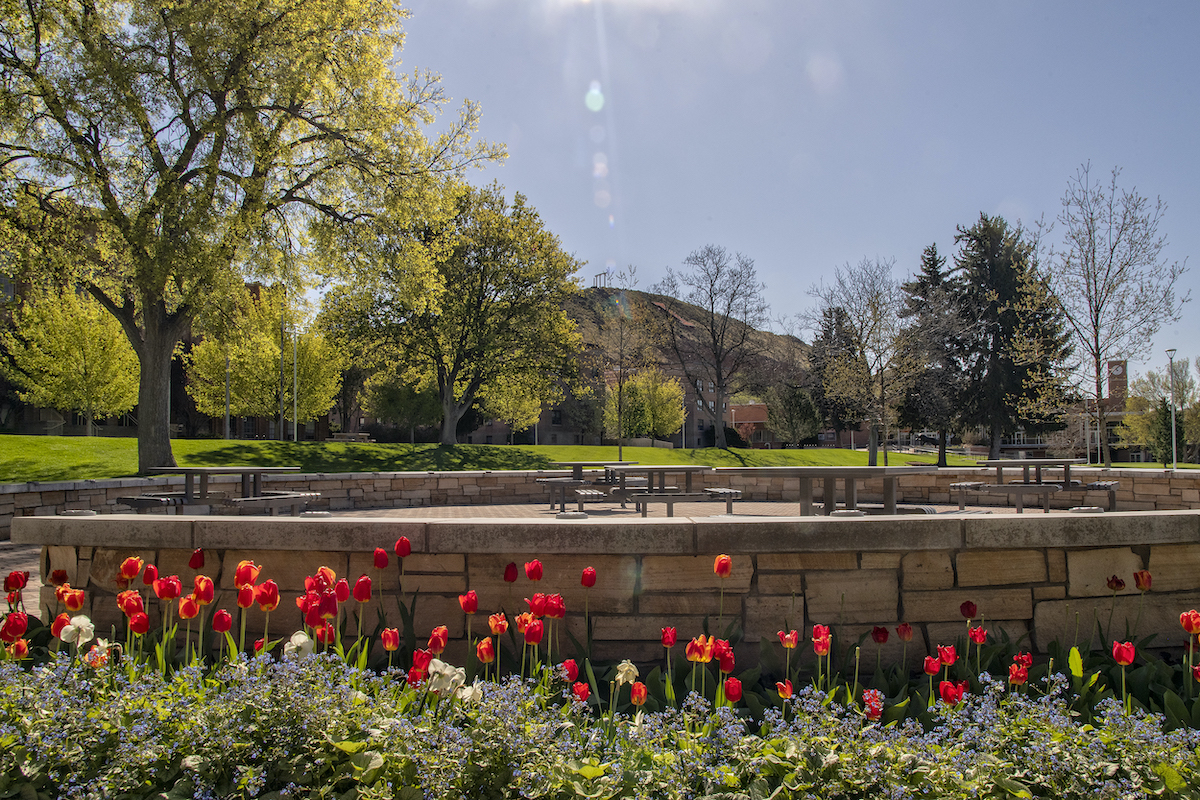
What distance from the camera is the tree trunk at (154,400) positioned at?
41.7 ft

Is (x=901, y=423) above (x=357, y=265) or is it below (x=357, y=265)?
below

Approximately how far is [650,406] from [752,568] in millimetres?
44494

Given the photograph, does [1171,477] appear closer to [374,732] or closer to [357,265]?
[374,732]

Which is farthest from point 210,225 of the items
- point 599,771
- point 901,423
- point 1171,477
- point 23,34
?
point 901,423

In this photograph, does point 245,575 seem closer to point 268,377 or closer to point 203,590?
point 203,590

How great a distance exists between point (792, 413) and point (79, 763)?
45768 mm

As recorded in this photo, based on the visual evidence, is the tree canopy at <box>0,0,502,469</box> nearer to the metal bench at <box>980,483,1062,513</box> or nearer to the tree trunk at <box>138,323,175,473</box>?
the tree trunk at <box>138,323,175,473</box>

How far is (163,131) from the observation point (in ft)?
44.8

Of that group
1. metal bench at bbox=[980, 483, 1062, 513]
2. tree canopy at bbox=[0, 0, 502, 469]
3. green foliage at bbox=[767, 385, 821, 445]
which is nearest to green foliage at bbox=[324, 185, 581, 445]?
tree canopy at bbox=[0, 0, 502, 469]

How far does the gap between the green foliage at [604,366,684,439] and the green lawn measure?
18.5 metres

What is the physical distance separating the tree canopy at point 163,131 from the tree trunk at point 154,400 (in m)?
0.02

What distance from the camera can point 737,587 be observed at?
3695mm

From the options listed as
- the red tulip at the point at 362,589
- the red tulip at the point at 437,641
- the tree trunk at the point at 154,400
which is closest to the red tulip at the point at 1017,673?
the red tulip at the point at 437,641

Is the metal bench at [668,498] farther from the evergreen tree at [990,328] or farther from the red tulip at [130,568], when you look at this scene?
the evergreen tree at [990,328]
